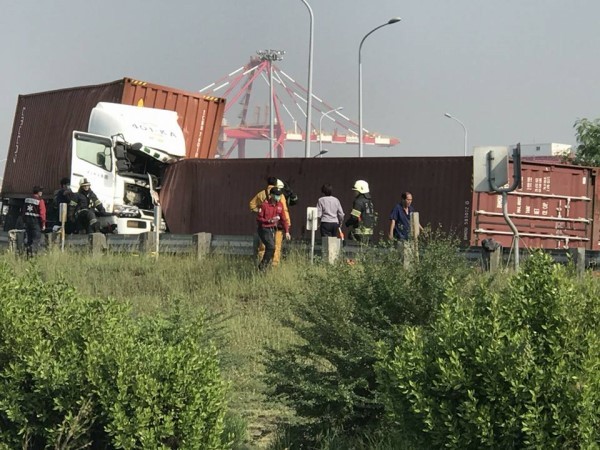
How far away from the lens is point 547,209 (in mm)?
19984

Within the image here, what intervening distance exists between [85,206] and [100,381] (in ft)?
49.4

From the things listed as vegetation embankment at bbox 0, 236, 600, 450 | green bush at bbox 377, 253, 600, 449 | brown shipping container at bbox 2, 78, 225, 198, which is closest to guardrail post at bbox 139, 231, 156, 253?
brown shipping container at bbox 2, 78, 225, 198

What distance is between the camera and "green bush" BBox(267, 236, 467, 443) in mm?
5973

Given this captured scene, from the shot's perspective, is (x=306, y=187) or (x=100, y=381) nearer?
(x=100, y=381)

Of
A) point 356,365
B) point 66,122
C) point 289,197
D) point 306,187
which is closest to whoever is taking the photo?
point 356,365

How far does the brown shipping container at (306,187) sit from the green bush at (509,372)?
14.3m

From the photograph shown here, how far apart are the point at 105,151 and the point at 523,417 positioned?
17933 millimetres

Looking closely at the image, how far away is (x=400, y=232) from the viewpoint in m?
13.8

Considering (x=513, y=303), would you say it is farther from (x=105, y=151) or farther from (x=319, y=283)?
(x=105, y=151)

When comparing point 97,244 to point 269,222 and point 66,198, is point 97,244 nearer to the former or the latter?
point 66,198

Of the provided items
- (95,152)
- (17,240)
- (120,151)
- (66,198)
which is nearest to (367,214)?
(66,198)

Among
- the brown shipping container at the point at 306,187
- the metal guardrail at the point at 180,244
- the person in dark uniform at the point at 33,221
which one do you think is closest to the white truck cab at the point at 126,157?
the brown shipping container at the point at 306,187

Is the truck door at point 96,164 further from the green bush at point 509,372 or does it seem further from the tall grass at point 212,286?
the green bush at point 509,372

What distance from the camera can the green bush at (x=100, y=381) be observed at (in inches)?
179
